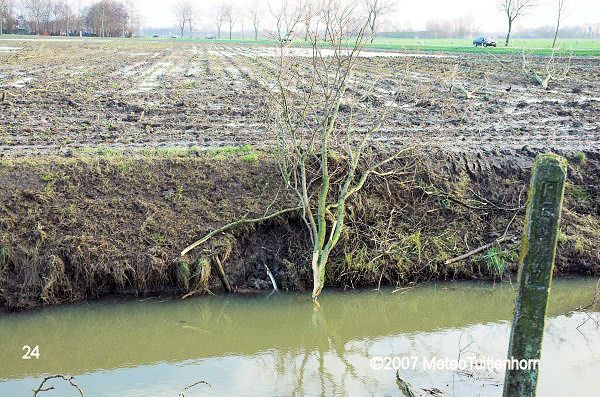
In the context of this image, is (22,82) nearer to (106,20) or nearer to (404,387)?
(404,387)

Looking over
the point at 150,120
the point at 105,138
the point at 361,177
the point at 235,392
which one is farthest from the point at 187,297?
the point at 150,120

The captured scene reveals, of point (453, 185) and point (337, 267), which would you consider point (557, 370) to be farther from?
point (453, 185)

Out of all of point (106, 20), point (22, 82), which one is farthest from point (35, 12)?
point (22, 82)

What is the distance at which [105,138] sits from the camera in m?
11.8

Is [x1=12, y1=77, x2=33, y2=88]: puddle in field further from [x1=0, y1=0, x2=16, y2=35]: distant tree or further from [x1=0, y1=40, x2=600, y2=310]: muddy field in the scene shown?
[x1=0, y1=0, x2=16, y2=35]: distant tree

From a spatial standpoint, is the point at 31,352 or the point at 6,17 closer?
the point at 31,352

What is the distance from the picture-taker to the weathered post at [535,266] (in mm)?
3818

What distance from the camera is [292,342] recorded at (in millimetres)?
7812

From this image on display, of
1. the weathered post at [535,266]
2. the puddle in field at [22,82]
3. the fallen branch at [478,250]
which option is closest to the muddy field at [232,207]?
the fallen branch at [478,250]

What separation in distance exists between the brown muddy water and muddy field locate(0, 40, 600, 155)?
3091mm

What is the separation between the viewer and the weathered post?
3.82m

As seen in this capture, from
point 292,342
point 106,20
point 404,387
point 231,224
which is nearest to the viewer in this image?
point 404,387

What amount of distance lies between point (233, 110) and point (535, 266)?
1174 cm

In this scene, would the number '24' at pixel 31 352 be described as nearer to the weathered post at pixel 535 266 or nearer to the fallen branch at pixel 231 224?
the fallen branch at pixel 231 224
